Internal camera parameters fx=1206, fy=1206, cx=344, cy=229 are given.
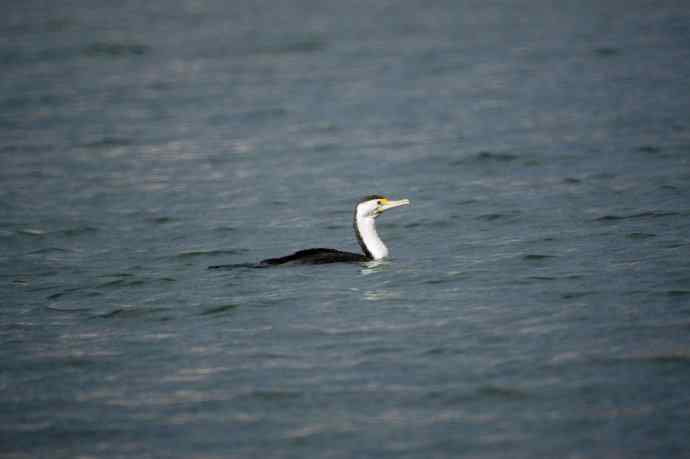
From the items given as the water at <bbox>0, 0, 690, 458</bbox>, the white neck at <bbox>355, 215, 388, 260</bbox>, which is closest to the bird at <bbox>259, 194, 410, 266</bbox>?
the white neck at <bbox>355, 215, 388, 260</bbox>

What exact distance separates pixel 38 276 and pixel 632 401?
8.23m

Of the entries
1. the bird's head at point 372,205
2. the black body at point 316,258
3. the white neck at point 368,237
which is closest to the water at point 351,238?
the black body at point 316,258

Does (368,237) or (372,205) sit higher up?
(372,205)

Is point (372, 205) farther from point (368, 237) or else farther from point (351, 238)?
point (351, 238)

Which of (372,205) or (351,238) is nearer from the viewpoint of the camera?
(372,205)

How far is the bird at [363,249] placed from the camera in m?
14.2

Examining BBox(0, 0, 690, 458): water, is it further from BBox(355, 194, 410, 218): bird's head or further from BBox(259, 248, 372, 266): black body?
BBox(355, 194, 410, 218): bird's head

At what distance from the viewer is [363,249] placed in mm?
14617

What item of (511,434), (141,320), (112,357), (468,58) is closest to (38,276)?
(141,320)

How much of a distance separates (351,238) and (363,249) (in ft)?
7.43

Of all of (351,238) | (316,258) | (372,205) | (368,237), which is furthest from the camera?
(351,238)

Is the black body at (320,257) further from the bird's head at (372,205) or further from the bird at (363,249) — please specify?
the bird's head at (372,205)

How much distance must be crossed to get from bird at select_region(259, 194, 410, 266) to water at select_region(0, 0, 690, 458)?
0.63 ft

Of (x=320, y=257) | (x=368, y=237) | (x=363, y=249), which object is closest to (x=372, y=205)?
(x=368, y=237)
